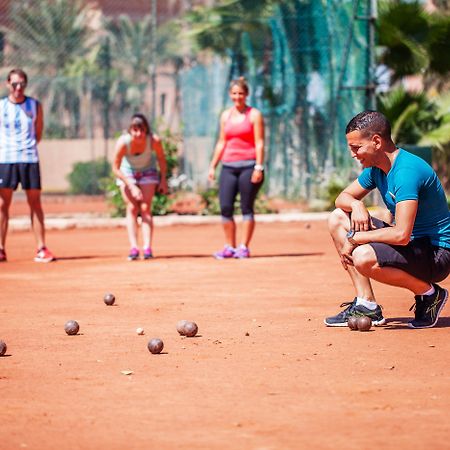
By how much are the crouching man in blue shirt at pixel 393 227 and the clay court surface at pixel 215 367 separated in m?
0.31

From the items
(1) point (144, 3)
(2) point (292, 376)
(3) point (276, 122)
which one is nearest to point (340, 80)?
(3) point (276, 122)

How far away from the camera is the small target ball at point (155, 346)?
23.2 ft

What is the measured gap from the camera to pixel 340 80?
62.8 feet

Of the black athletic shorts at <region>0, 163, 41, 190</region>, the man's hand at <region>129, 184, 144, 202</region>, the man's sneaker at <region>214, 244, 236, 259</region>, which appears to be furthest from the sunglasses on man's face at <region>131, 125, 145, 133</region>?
the man's sneaker at <region>214, 244, 236, 259</region>

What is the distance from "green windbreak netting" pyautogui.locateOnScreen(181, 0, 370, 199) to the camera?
1966cm

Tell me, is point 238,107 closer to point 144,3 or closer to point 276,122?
point 276,122

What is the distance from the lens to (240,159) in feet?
43.6

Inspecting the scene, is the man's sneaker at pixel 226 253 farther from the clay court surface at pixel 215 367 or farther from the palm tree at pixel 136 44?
the palm tree at pixel 136 44

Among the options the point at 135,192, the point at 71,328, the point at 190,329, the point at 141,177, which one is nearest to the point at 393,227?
the point at 190,329

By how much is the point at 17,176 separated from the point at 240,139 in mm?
2454

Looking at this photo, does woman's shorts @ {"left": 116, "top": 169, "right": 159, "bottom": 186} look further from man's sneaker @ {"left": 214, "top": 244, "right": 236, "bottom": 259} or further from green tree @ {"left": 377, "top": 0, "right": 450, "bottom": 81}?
green tree @ {"left": 377, "top": 0, "right": 450, "bottom": 81}

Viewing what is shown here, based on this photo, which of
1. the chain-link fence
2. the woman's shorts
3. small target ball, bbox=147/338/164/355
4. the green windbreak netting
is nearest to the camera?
small target ball, bbox=147/338/164/355

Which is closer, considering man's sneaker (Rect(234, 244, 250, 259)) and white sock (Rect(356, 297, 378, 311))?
white sock (Rect(356, 297, 378, 311))

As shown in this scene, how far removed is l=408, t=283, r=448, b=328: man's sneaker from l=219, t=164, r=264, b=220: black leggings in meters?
5.45
